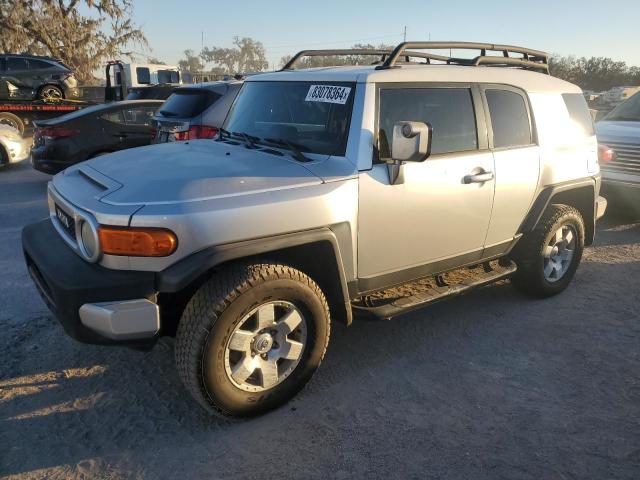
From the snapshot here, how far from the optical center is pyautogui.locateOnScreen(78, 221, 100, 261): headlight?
8.54 feet

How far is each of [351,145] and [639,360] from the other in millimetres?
2559

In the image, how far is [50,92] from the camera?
18.7 meters

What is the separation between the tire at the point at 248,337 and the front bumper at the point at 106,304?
0.23 meters

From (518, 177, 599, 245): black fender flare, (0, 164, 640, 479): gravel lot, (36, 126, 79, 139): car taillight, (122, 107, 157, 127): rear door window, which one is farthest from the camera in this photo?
(122, 107, 157, 127): rear door window

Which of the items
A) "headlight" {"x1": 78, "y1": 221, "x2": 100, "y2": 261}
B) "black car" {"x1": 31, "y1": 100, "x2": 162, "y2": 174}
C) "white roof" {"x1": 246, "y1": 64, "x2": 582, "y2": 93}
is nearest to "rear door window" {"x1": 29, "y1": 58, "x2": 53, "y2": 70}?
"black car" {"x1": 31, "y1": 100, "x2": 162, "y2": 174}

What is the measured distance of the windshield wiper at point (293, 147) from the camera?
10.5ft

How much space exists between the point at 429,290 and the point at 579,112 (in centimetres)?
Answer: 231

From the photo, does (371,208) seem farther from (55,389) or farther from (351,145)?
(55,389)

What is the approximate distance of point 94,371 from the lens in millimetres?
3416

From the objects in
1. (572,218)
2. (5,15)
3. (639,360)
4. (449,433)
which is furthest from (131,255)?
(5,15)

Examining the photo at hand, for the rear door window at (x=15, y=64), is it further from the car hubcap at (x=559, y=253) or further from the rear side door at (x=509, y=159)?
the car hubcap at (x=559, y=253)

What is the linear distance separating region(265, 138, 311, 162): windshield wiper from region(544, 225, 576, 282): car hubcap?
245 centimetres

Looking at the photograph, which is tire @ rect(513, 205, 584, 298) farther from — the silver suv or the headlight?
the headlight

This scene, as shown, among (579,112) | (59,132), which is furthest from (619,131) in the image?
(59,132)
